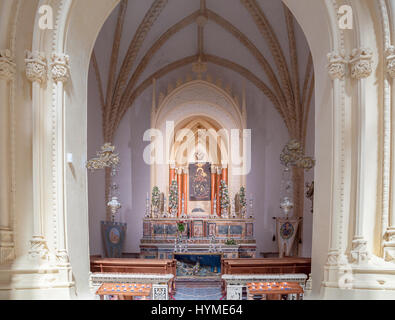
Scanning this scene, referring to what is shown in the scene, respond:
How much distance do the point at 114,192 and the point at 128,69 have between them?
4.64m

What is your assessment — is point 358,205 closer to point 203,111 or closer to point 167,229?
point 167,229

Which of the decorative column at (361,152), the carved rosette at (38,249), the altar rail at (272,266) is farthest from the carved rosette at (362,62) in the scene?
the carved rosette at (38,249)

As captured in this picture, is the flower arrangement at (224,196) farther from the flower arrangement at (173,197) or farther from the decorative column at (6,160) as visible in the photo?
the decorative column at (6,160)

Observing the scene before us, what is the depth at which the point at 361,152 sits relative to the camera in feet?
17.8

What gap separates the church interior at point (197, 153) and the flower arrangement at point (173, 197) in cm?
4

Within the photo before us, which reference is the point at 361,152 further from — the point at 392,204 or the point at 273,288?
the point at 273,288

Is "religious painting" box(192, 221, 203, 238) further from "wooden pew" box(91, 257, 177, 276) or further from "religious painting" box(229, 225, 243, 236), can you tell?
"wooden pew" box(91, 257, 177, 276)

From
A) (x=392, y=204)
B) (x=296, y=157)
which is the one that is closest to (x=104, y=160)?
(x=296, y=157)

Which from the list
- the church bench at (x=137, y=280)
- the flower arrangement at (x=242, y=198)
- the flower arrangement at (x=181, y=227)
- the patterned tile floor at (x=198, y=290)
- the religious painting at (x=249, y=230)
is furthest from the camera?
the flower arrangement at (x=242, y=198)

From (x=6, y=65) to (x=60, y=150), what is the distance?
1.35 m

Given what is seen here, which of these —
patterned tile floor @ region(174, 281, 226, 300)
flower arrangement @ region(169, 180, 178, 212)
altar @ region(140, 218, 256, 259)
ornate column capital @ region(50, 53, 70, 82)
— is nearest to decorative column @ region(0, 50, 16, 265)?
ornate column capital @ region(50, 53, 70, 82)

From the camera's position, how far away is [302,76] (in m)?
14.4

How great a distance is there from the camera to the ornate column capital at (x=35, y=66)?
5.55 meters

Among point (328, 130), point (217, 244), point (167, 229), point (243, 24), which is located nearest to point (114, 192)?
point (167, 229)
